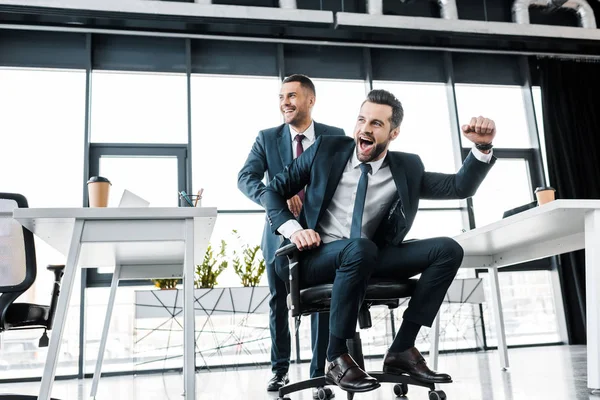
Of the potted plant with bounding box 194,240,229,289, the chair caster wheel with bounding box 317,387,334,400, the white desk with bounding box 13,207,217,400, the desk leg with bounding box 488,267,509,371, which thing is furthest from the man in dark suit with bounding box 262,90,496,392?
the potted plant with bounding box 194,240,229,289

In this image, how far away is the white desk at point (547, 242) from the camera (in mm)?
1953

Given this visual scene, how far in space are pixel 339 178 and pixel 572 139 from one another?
4852mm

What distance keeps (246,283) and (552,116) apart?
149 inches

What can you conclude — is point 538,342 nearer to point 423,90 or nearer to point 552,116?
point 552,116

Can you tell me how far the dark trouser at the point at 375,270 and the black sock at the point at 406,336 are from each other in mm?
22

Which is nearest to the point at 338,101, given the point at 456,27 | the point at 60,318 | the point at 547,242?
the point at 456,27

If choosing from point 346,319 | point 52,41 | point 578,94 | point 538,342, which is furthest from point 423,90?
point 346,319

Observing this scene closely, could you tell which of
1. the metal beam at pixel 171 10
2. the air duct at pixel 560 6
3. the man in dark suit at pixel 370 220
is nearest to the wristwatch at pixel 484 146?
the man in dark suit at pixel 370 220

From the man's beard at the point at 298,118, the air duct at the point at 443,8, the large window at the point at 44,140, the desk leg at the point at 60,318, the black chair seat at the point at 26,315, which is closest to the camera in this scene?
the desk leg at the point at 60,318

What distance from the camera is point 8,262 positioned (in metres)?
1.91

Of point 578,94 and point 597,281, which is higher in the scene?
point 578,94

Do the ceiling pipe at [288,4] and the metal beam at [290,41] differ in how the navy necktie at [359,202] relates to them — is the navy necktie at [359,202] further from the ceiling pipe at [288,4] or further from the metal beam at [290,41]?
the metal beam at [290,41]

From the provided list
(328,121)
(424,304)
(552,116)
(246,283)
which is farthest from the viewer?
(552,116)

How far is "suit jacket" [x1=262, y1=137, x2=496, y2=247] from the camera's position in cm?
188
